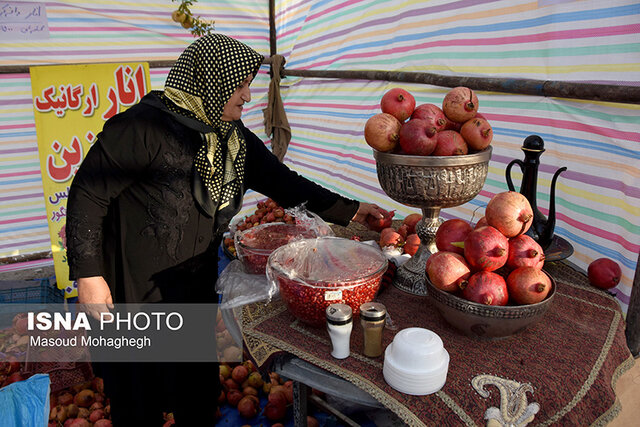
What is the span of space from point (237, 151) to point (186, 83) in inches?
15.3

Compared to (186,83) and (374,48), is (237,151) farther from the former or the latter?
(374,48)

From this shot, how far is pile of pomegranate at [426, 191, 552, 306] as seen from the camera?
1.31 meters

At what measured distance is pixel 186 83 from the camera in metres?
1.92

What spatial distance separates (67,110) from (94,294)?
3.06 meters

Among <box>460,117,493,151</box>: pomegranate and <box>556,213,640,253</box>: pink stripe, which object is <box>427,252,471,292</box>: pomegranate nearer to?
<box>460,117,493,151</box>: pomegranate

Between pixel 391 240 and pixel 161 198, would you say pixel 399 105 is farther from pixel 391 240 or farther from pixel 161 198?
pixel 161 198

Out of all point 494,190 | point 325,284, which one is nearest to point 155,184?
point 325,284

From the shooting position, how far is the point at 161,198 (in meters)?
1.89

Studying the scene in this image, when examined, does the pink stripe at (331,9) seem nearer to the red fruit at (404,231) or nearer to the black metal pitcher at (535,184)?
the red fruit at (404,231)

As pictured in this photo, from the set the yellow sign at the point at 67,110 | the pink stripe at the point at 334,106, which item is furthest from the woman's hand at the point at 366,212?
the yellow sign at the point at 67,110

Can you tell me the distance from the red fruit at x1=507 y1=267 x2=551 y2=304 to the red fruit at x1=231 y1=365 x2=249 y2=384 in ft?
6.81

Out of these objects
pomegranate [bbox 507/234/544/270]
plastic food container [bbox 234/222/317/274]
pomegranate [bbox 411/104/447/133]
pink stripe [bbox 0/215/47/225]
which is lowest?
pink stripe [bbox 0/215/47/225]

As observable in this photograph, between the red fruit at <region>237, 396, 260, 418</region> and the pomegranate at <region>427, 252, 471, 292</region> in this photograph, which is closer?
the pomegranate at <region>427, 252, 471, 292</region>

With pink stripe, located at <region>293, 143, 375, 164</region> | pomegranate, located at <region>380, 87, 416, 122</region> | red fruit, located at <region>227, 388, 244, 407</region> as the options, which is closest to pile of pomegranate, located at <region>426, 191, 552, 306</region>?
pomegranate, located at <region>380, 87, 416, 122</region>
